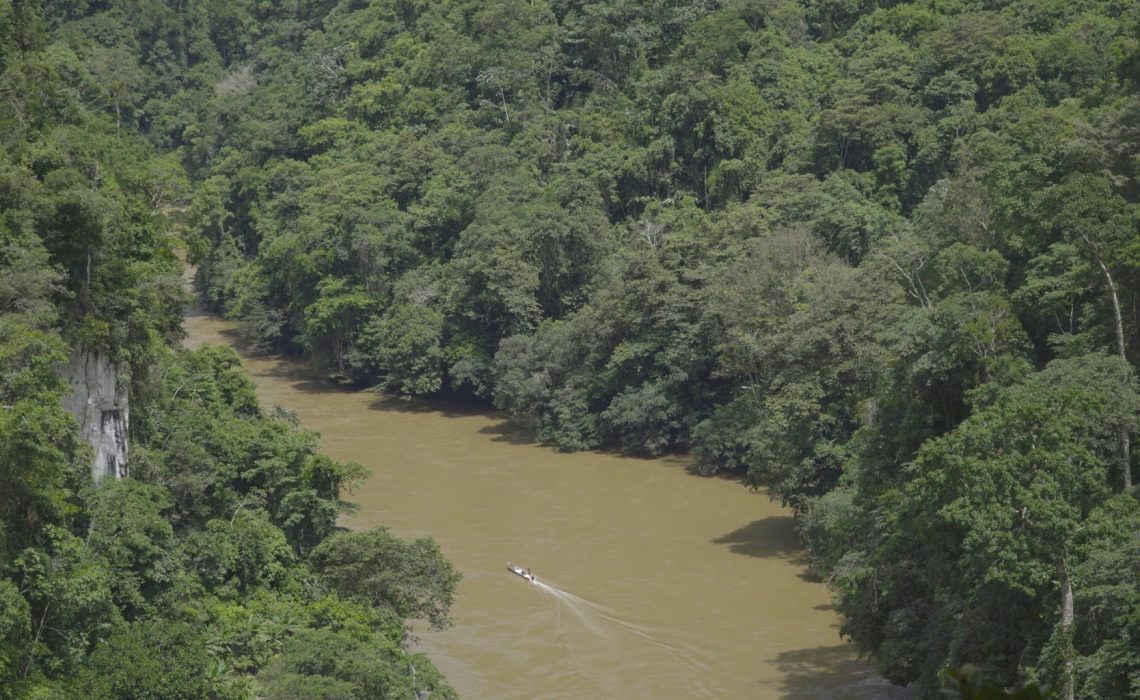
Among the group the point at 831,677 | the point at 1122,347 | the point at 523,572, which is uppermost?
the point at 1122,347

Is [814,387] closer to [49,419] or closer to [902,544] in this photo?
[902,544]

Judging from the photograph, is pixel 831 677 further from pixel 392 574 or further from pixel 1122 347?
pixel 392 574

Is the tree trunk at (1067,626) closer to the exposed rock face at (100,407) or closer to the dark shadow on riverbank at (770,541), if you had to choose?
the dark shadow on riverbank at (770,541)

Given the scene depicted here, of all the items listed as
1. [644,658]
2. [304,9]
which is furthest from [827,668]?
[304,9]

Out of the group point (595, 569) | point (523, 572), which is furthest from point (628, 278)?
point (523, 572)

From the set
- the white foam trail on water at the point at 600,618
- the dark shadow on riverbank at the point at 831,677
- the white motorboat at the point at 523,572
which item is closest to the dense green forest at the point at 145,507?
the white foam trail on water at the point at 600,618

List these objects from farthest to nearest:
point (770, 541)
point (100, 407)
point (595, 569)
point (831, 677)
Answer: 1. point (770, 541)
2. point (595, 569)
3. point (831, 677)
4. point (100, 407)
